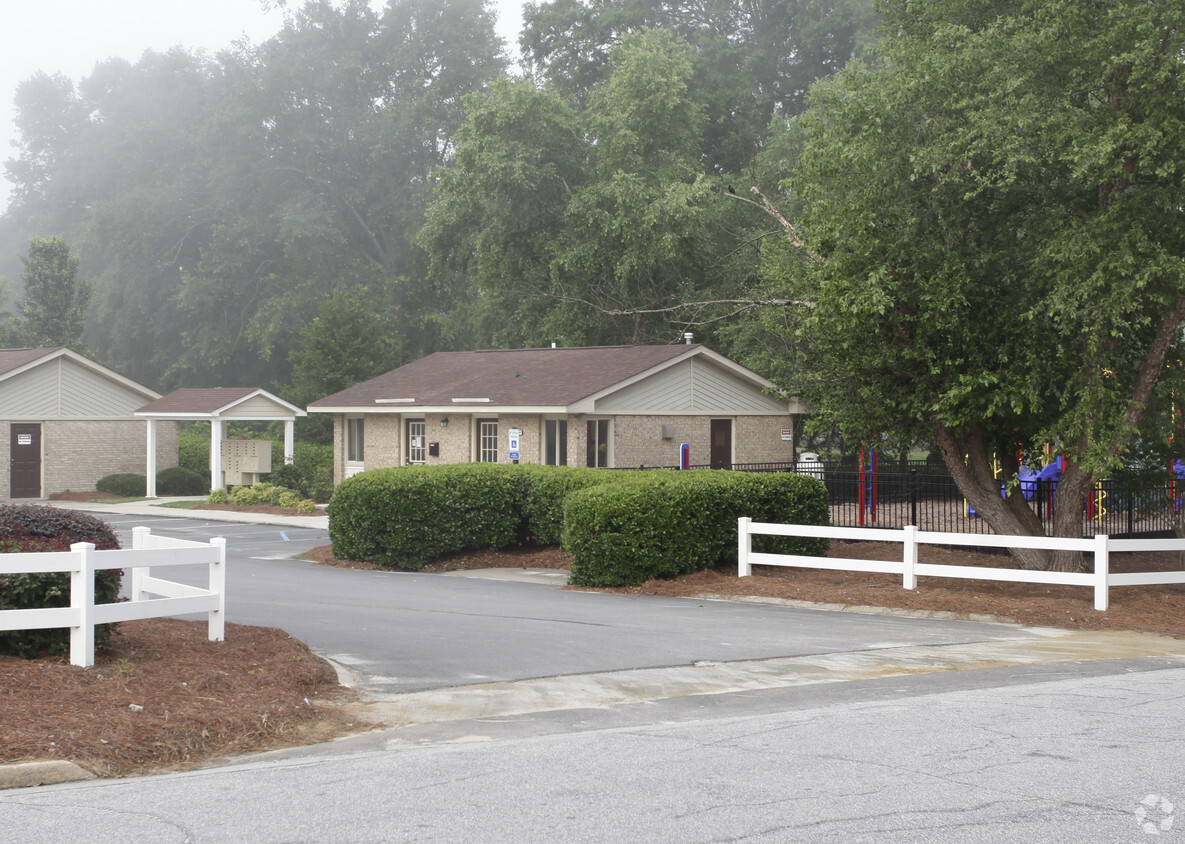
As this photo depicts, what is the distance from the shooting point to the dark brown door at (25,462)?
120ft

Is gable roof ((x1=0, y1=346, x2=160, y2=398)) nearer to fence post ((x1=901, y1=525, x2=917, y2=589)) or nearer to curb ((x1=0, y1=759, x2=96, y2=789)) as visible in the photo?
fence post ((x1=901, y1=525, x2=917, y2=589))

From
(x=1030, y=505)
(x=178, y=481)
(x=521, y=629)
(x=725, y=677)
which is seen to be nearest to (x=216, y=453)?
(x=178, y=481)

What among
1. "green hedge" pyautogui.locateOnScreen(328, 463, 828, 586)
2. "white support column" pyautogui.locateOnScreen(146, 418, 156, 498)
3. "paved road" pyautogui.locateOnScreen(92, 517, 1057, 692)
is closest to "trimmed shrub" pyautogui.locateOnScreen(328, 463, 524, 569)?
"green hedge" pyautogui.locateOnScreen(328, 463, 828, 586)

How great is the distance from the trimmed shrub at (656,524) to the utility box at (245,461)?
20.5 meters

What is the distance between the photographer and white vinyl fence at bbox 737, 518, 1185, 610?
46.2 feet

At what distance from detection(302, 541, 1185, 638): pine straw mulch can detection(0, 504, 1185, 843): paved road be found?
3.57 ft

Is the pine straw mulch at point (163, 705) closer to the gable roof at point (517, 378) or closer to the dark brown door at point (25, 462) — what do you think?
the gable roof at point (517, 378)

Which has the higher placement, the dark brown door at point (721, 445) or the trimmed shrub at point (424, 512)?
the dark brown door at point (721, 445)

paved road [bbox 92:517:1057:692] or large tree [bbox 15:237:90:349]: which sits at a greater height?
large tree [bbox 15:237:90:349]

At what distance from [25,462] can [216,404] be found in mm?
6418

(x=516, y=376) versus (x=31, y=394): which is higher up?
(x=516, y=376)

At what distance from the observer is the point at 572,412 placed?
2822cm

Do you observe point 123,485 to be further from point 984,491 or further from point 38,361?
point 984,491

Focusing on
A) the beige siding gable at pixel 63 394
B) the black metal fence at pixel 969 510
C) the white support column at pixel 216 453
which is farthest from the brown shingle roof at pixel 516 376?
the beige siding gable at pixel 63 394
